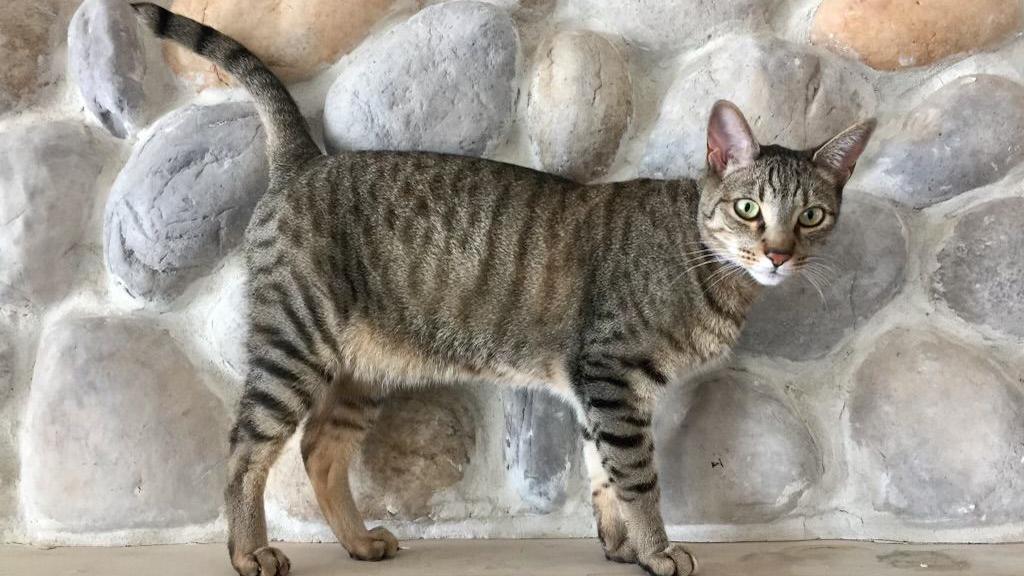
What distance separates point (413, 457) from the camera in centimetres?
203

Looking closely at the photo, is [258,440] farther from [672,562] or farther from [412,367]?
[672,562]

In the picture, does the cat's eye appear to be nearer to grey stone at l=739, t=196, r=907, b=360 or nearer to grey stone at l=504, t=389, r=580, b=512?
grey stone at l=739, t=196, r=907, b=360

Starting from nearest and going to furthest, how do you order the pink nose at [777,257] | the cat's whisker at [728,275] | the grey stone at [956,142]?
the pink nose at [777,257]
the cat's whisker at [728,275]
the grey stone at [956,142]

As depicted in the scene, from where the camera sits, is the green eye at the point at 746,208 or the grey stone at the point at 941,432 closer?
the green eye at the point at 746,208

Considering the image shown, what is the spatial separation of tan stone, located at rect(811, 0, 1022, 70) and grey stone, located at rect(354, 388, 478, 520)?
1.15 metres

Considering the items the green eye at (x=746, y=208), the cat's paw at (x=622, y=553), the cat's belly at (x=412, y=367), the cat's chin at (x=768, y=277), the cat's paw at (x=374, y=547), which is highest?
the green eye at (x=746, y=208)

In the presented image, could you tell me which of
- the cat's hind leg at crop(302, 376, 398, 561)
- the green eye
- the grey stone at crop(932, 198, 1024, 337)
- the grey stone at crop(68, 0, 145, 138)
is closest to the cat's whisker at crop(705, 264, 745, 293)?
the green eye

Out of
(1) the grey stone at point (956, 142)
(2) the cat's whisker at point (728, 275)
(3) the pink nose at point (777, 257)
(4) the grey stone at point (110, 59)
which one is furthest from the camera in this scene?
(4) the grey stone at point (110, 59)

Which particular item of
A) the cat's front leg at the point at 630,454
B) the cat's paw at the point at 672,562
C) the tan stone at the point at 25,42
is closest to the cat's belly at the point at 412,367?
the cat's front leg at the point at 630,454

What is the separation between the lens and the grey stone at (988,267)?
6.23 feet

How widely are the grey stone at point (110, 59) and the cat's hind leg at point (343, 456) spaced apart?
2.57 feet

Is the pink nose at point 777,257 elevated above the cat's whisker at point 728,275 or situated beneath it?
elevated above

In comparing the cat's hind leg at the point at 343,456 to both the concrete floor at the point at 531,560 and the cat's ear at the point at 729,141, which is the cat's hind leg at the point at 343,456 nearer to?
Answer: the concrete floor at the point at 531,560

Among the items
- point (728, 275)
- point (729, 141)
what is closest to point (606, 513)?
point (728, 275)
